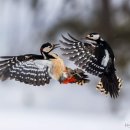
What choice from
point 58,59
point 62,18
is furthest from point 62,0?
point 58,59

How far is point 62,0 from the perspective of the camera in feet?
6.69

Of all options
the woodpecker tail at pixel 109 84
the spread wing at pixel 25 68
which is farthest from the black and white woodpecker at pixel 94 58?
the spread wing at pixel 25 68

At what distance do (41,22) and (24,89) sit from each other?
314 millimetres

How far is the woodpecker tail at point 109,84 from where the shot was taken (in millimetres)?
1784

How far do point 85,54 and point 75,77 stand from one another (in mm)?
99

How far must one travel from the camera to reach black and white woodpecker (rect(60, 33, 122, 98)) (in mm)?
1765

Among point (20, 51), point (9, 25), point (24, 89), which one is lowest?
point (24, 89)

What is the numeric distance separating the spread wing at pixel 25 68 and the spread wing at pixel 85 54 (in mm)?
109

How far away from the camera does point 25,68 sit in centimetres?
175

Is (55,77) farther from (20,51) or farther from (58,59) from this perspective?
(20,51)

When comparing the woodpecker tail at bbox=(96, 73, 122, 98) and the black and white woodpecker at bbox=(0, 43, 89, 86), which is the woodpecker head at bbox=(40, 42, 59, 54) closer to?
the black and white woodpecker at bbox=(0, 43, 89, 86)

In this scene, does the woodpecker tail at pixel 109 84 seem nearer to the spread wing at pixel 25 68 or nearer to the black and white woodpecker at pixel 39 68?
the black and white woodpecker at pixel 39 68

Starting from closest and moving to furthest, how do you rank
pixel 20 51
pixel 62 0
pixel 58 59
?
pixel 58 59, pixel 20 51, pixel 62 0

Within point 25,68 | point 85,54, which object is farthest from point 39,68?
point 85,54
